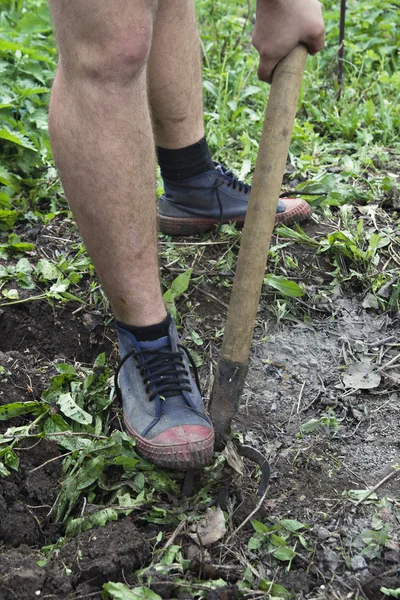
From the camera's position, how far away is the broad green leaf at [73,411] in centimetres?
207

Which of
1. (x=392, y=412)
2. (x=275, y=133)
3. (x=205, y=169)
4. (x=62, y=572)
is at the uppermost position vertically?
(x=275, y=133)

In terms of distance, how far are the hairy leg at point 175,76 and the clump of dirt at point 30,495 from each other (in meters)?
1.25

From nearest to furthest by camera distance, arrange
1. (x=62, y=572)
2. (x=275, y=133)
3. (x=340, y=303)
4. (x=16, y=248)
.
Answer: (x=62, y=572)
(x=275, y=133)
(x=340, y=303)
(x=16, y=248)

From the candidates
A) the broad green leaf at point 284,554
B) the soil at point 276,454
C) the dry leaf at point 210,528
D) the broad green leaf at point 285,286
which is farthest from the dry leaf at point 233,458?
the broad green leaf at point 285,286

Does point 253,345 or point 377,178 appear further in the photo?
point 377,178

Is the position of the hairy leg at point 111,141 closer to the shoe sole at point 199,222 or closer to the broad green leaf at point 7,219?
the shoe sole at point 199,222

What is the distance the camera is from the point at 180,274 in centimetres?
259

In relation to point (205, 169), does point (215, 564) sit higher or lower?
lower

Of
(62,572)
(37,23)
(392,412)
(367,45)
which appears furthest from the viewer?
(367,45)

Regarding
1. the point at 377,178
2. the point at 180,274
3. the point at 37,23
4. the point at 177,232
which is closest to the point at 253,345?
the point at 180,274

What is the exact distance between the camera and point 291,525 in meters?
1.84

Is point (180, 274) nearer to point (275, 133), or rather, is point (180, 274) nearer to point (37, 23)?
point (275, 133)

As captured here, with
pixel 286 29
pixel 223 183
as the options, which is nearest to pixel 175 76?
pixel 223 183

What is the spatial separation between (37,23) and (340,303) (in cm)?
268
